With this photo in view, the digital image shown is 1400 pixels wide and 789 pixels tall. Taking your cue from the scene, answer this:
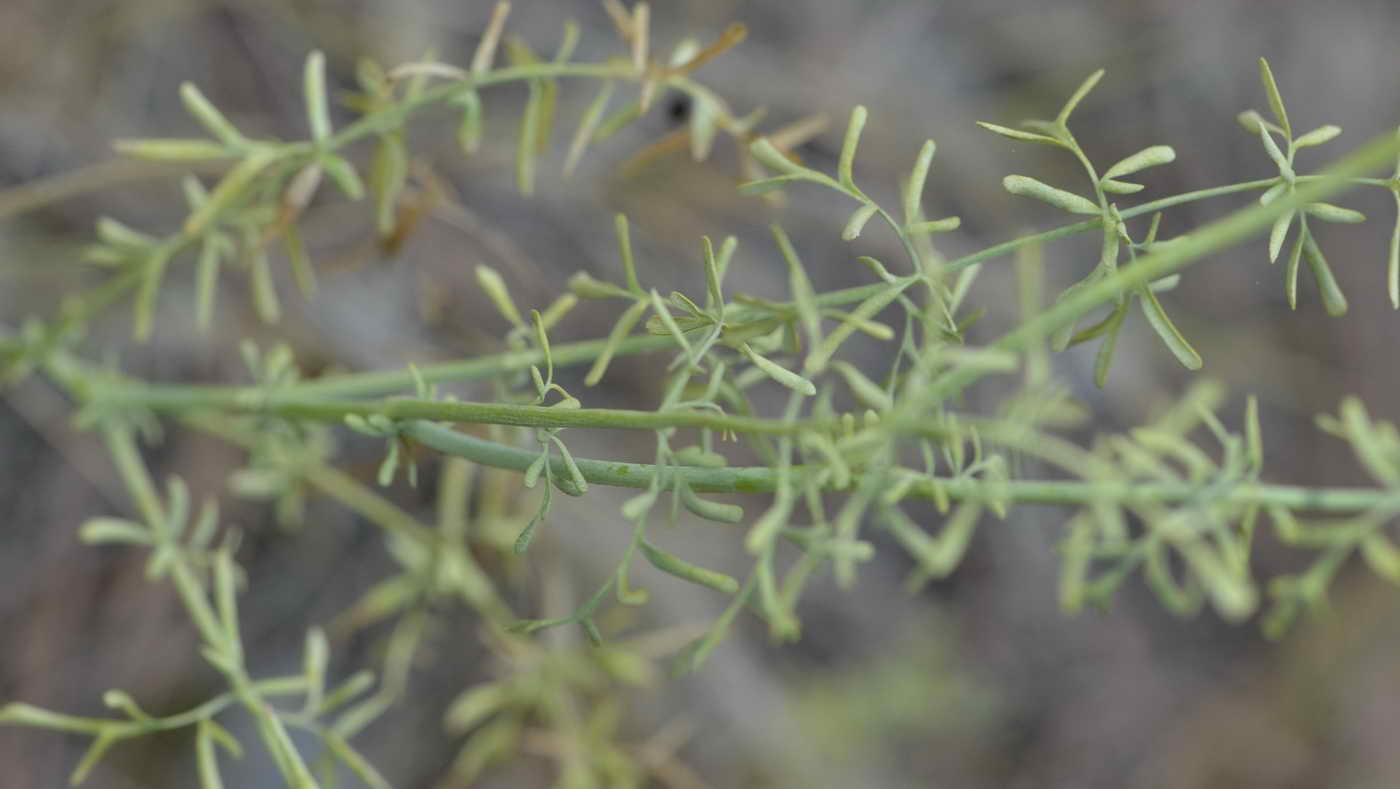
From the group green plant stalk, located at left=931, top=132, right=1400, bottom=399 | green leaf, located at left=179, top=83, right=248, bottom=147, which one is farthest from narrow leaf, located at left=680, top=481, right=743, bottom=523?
green leaf, located at left=179, top=83, right=248, bottom=147

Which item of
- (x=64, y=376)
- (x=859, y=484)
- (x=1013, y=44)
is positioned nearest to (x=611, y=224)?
(x=64, y=376)

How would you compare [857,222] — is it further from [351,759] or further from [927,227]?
[351,759]

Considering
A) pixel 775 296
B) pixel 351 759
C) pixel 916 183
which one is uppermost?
pixel 916 183

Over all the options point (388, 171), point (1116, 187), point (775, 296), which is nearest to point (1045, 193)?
point (1116, 187)

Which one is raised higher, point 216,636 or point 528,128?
point 528,128

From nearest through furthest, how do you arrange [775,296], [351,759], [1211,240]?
[1211,240] < [351,759] < [775,296]

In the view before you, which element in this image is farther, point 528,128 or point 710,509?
point 528,128

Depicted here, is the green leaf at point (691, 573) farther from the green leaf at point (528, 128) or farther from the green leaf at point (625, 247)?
the green leaf at point (528, 128)

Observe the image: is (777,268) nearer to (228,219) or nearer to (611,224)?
(611,224)
